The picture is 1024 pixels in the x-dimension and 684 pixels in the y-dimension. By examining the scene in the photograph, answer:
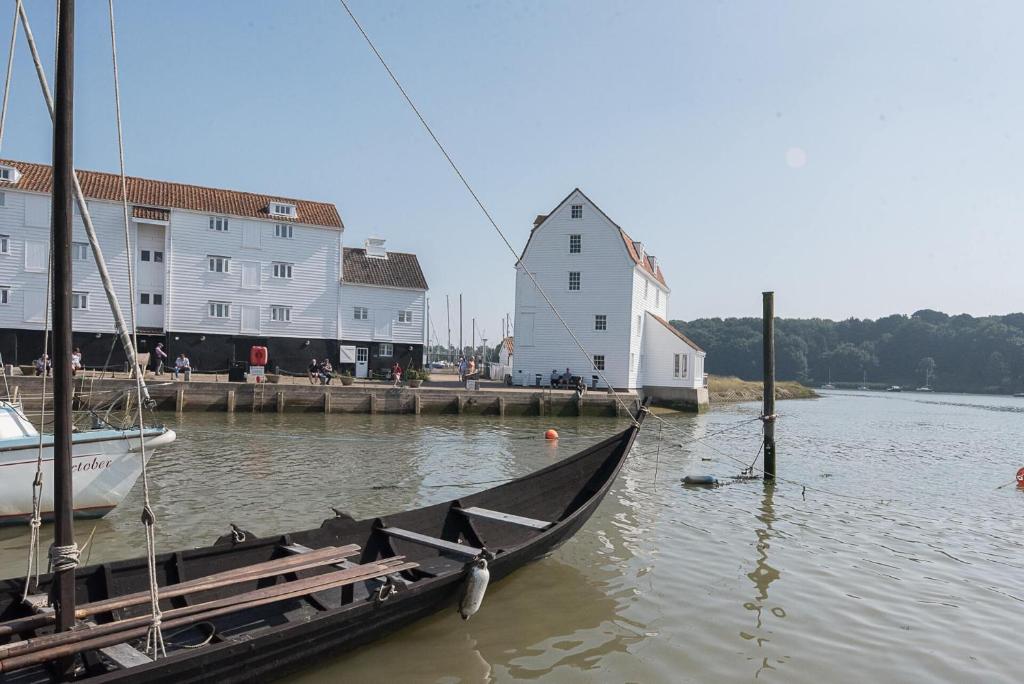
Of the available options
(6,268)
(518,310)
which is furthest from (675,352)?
(6,268)

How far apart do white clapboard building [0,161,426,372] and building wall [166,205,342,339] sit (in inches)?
2.4

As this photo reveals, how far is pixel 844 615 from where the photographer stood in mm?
7828

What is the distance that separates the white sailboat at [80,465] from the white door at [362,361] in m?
30.5

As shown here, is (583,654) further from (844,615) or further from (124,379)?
(124,379)

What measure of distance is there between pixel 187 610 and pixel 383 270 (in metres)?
40.4

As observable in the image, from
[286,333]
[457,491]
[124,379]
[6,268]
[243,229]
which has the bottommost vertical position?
[457,491]

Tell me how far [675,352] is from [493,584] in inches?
1400

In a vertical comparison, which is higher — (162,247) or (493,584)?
(162,247)

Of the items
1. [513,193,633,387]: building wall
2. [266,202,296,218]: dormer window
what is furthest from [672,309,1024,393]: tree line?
[266,202,296,218]: dormer window

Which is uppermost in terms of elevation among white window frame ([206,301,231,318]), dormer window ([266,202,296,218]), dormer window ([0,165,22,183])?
dormer window ([0,165,22,183])

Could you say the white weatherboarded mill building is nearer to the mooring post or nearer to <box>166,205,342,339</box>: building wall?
<box>166,205,342,339</box>: building wall

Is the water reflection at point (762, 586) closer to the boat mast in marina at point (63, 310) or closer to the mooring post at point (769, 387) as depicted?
the mooring post at point (769, 387)

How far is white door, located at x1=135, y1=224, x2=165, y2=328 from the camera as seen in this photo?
38.5 m

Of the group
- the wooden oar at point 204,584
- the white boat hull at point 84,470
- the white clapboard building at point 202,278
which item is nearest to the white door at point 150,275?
the white clapboard building at point 202,278
